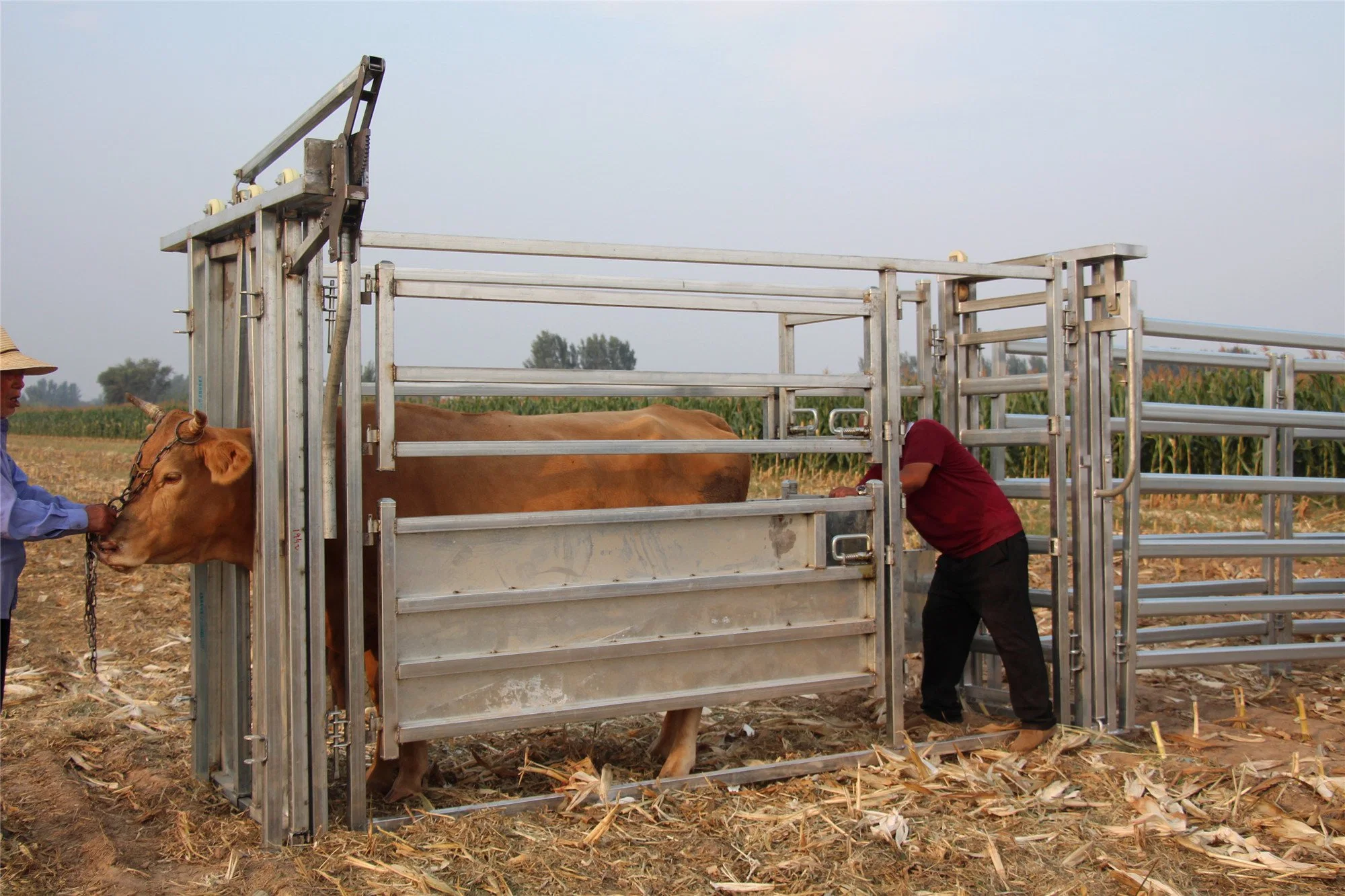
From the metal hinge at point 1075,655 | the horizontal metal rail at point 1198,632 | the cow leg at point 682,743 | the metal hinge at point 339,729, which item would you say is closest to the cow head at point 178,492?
the metal hinge at point 339,729

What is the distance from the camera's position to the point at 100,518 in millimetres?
5098

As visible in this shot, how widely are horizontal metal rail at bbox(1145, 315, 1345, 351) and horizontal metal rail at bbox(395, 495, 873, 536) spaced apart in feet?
7.99

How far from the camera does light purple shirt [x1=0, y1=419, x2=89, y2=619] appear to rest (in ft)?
15.8

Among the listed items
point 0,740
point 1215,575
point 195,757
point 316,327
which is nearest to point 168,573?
point 0,740

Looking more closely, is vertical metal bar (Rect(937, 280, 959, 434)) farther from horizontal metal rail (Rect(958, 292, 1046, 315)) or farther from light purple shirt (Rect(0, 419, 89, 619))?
light purple shirt (Rect(0, 419, 89, 619))

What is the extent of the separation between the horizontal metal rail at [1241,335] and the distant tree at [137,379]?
277 ft

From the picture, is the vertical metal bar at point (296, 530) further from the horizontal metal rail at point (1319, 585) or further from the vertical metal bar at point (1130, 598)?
the horizontal metal rail at point (1319, 585)

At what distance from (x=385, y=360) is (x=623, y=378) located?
43.1 inches

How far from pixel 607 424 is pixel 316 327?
2.01m

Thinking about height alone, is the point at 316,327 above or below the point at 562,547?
above

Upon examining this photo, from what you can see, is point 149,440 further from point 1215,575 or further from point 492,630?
point 1215,575

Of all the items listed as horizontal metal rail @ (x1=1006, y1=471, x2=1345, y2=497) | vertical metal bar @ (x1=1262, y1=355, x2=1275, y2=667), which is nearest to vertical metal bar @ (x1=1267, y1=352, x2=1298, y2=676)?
vertical metal bar @ (x1=1262, y1=355, x2=1275, y2=667)

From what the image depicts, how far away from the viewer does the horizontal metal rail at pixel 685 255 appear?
5.02 metres

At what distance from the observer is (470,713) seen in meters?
5.14
